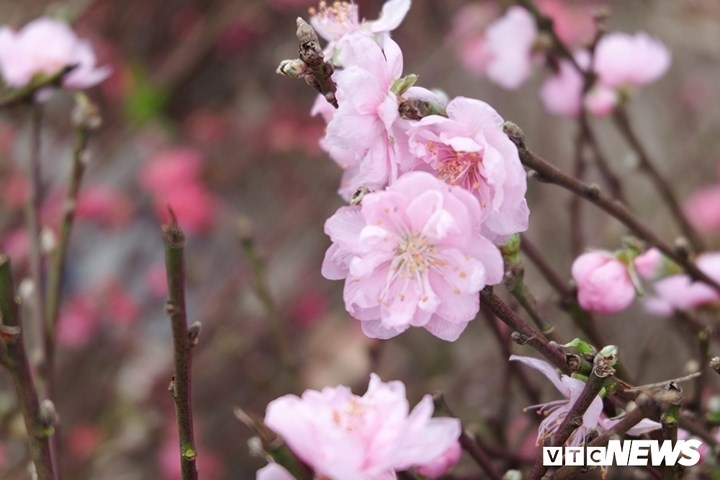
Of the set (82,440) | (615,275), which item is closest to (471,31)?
(82,440)

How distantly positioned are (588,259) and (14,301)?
38 centimetres

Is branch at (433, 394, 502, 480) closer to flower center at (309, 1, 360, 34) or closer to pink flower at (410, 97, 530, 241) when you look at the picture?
pink flower at (410, 97, 530, 241)

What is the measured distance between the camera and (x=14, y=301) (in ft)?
1.56

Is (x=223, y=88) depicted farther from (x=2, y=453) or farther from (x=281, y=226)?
(x=2, y=453)

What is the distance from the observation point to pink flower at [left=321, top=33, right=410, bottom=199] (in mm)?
432

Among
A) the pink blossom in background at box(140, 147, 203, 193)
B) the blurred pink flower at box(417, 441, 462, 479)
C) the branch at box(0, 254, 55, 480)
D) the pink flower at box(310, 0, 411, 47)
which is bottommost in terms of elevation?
the blurred pink flower at box(417, 441, 462, 479)

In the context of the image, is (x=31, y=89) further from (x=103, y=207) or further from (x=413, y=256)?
(x=103, y=207)

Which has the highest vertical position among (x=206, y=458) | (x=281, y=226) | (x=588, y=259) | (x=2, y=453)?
(x=588, y=259)

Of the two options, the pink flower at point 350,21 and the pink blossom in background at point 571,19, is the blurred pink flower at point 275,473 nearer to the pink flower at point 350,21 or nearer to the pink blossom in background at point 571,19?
the pink flower at point 350,21

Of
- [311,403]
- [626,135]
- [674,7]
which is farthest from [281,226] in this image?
[311,403]

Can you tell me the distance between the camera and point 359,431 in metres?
0.38

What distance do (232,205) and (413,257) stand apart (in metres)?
1.60

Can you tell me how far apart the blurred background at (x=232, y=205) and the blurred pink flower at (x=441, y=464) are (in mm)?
689

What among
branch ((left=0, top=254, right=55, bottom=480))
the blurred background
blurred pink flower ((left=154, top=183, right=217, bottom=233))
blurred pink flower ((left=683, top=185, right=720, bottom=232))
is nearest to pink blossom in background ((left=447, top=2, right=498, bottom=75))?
the blurred background
